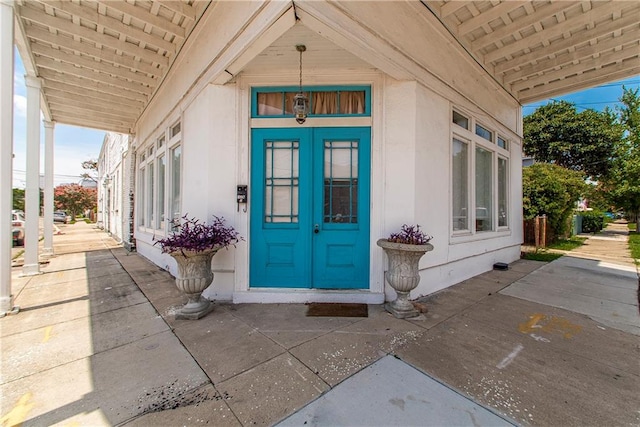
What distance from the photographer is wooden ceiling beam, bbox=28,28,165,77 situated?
404 centimetres

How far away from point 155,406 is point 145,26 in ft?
16.5

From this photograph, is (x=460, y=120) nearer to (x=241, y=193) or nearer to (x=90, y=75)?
(x=241, y=193)

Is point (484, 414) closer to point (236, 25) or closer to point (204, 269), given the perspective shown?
point (204, 269)

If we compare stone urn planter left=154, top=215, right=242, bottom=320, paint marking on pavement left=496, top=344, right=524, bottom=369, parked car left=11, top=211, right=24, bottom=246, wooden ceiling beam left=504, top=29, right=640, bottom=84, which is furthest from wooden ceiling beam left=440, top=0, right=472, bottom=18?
parked car left=11, top=211, right=24, bottom=246

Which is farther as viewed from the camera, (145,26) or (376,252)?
(145,26)

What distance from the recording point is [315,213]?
12.0ft

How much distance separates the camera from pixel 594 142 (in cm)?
1503

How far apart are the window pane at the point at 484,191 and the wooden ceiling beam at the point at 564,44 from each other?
1.68 metres

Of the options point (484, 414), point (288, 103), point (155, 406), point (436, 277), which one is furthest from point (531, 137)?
point (155, 406)

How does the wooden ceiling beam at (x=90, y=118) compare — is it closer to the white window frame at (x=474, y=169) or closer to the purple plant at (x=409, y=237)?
the purple plant at (x=409, y=237)

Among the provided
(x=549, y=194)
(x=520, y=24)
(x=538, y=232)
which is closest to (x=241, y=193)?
(x=520, y=24)

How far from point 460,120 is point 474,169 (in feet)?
3.12

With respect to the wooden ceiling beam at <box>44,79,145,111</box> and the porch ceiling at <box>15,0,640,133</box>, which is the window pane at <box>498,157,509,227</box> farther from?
the wooden ceiling beam at <box>44,79,145,111</box>

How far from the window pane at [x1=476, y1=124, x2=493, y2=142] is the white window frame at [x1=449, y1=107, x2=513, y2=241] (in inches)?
1.6
